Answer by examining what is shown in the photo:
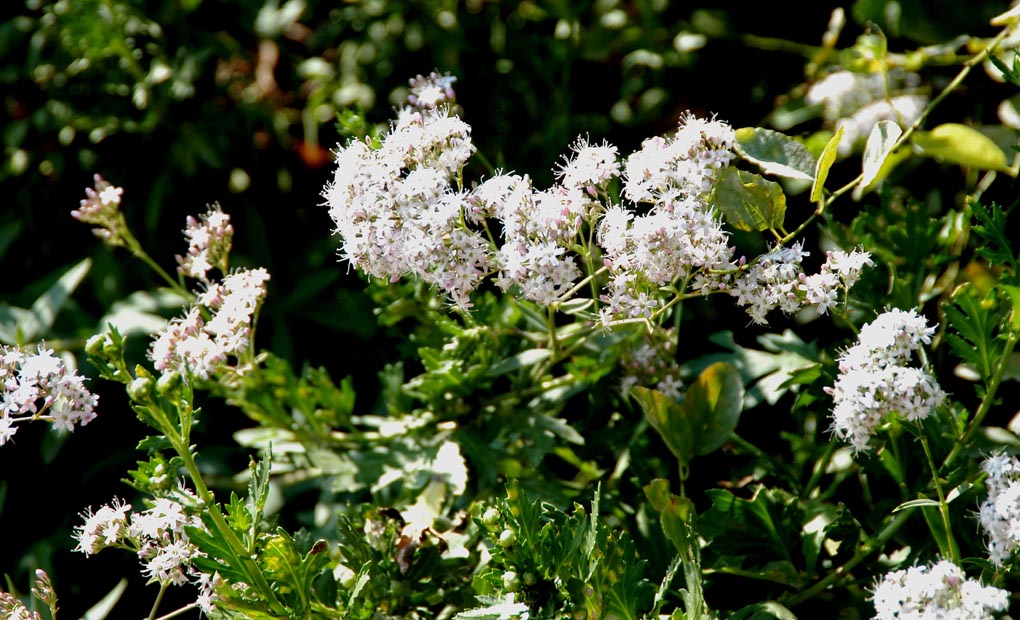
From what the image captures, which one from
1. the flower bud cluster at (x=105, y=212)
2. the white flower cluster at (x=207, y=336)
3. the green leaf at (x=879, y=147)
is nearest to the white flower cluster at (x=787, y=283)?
the green leaf at (x=879, y=147)

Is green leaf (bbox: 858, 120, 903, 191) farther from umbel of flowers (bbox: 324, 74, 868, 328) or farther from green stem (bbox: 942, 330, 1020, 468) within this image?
green stem (bbox: 942, 330, 1020, 468)

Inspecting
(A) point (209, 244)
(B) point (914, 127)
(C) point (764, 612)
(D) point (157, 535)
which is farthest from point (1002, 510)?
(A) point (209, 244)

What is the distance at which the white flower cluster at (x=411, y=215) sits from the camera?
1028mm

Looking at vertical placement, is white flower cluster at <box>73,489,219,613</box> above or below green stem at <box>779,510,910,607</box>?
above

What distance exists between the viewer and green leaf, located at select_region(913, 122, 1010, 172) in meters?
1.35

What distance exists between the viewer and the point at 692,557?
1037 millimetres

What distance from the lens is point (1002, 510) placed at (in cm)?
98

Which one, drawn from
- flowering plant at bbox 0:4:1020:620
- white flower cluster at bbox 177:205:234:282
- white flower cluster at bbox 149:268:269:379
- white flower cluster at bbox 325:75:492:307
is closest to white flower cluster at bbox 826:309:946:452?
flowering plant at bbox 0:4:1020:620

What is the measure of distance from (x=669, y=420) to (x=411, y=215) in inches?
15.3

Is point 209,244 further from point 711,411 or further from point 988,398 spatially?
point 988,398

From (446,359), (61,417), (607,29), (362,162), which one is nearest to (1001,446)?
(446,359)

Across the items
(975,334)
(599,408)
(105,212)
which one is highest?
(105,212)

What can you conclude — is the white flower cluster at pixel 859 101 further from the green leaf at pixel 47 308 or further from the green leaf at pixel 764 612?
the green leaf at pixel 47 308

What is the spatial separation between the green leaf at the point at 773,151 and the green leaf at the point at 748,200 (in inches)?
2.2
